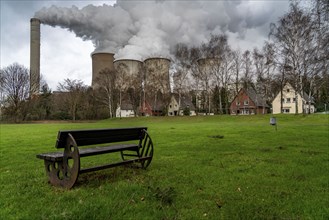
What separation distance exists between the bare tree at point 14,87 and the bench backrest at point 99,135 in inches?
2112

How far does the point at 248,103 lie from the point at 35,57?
153ft

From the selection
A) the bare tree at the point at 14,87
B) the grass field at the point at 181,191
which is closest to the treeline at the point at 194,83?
the bare tree at the point at 14,87

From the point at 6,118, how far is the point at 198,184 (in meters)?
56.6

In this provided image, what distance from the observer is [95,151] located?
5719 millimetres

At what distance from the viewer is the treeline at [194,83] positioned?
130 feet

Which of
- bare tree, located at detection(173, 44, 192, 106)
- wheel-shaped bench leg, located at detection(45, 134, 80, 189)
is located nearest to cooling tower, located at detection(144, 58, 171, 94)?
bare tree, located at detection(173, 44, 192, 106)

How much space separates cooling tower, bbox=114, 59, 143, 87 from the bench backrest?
5277 centimetres

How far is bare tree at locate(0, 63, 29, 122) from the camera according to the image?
5469cm

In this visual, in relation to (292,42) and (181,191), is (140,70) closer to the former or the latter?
(292,42)

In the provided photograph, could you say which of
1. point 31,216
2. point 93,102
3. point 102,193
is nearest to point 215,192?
point 102,193

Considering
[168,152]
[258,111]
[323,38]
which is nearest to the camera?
[168,152]

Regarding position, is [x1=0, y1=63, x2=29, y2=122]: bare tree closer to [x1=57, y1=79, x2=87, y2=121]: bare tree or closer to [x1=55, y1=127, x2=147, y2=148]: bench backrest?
[x1=57, y1=79, x2=87, y2=121]: bare tree

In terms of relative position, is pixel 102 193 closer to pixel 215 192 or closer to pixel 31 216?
pixel 31 216

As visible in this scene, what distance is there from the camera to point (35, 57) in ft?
206
